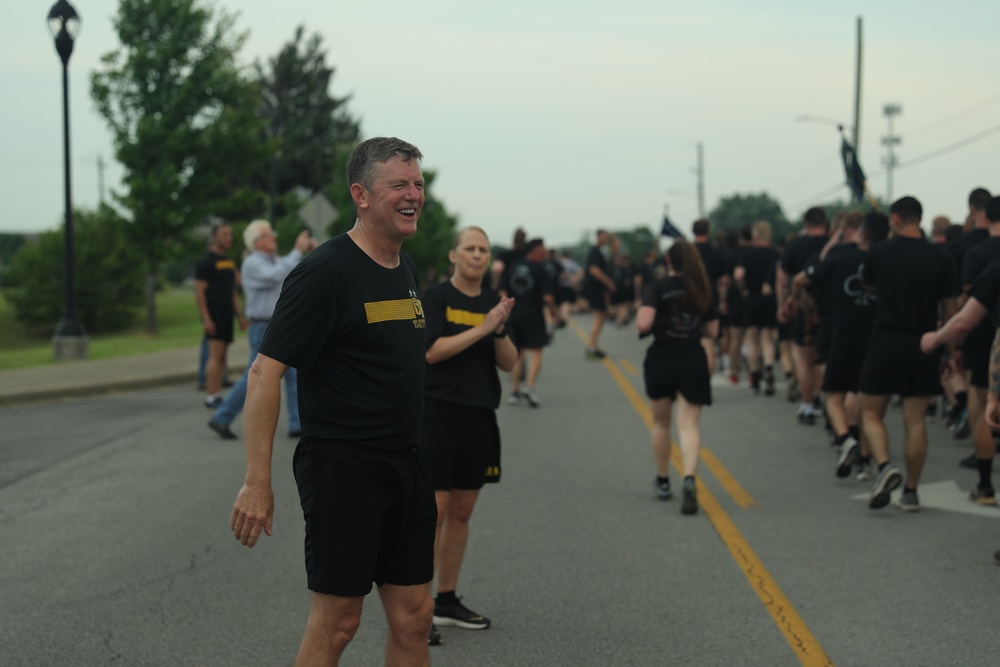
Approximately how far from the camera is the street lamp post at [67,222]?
20.4m

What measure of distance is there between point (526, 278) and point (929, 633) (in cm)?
988

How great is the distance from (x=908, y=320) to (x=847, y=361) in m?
1.70

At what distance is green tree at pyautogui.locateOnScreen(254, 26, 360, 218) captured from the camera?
73750 millimetres

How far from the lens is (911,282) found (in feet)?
27.2

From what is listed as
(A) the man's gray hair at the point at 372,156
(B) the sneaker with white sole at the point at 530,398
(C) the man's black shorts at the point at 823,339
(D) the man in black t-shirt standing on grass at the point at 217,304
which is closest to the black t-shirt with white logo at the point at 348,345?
(A) the man's gray hair at the point at 372,156

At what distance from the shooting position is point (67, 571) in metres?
6.88

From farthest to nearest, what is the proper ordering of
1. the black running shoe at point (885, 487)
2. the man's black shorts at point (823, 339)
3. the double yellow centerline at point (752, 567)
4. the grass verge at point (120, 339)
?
the grass verge at point (120, 339) < the man's black shorts at point (823, 339) < the black running shoe at point (885, 487) < the double yellow centerline at point (752, 567)

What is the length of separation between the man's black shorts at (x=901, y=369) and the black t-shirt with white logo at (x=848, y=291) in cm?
143

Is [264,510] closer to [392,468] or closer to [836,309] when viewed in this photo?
[392,468]

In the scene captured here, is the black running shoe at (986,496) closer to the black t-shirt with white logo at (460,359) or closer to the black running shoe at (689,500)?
the black running shoe at (689,500)

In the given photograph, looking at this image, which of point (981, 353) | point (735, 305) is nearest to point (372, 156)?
point (981, 353)

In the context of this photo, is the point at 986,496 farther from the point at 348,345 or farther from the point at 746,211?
the point at 746,211

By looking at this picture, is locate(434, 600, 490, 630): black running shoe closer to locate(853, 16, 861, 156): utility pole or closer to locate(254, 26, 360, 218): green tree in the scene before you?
locate(853, 16, 861, 156): utility pole

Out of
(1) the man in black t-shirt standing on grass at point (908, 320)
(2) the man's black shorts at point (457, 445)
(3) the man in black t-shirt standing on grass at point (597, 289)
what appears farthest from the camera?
(3) the man in black t-shirt standing on grass at point (597, 289)
